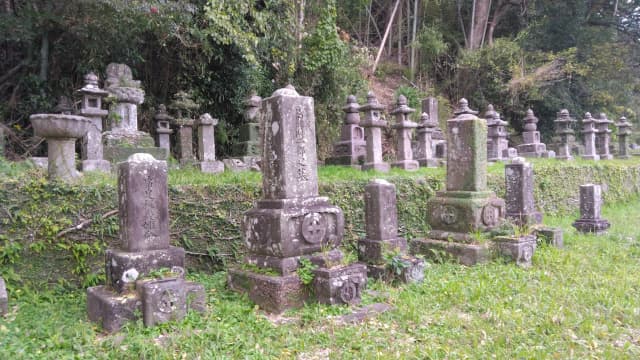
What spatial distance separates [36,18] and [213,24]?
4.23 meters

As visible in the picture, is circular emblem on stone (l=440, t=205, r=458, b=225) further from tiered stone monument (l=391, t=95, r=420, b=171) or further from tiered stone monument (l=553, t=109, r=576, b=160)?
tiered stone monument (l=553, t=109, r=576, b=160)

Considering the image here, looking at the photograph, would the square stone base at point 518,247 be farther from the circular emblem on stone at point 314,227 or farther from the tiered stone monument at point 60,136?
the tiered stone monument at point 60,136

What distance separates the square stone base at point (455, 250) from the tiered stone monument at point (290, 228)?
217 cm

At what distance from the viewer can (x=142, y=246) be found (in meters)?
4.84

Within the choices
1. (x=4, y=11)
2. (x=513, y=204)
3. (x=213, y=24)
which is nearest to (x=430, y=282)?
(x=513, y=204)

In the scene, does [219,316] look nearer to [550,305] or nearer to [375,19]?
[550,305]

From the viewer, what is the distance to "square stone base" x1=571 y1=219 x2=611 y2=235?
9383 millimetres

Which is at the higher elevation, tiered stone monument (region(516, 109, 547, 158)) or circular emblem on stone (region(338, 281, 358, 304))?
tiered stone monument (region(516, 109, 547, 158))

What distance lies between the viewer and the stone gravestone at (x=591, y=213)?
372 inches

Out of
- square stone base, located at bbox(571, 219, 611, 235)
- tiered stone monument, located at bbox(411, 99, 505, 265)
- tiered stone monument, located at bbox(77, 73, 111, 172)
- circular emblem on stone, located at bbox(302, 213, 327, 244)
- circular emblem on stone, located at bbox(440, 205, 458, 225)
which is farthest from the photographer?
square stone base, located at bbox(571, 219, 611, 235)

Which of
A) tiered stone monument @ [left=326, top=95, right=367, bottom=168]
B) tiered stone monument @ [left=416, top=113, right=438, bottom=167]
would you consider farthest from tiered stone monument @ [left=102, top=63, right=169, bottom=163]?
tiered stone monument @ [left=416, top=113, right=438, bottom=167]

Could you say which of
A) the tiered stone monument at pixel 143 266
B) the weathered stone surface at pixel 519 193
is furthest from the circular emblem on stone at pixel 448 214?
the tiered stone monument at pixel 143 266

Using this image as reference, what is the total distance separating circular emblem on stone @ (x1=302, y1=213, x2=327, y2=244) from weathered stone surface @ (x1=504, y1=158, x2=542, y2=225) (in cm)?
398

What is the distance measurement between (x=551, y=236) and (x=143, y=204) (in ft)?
21.1
